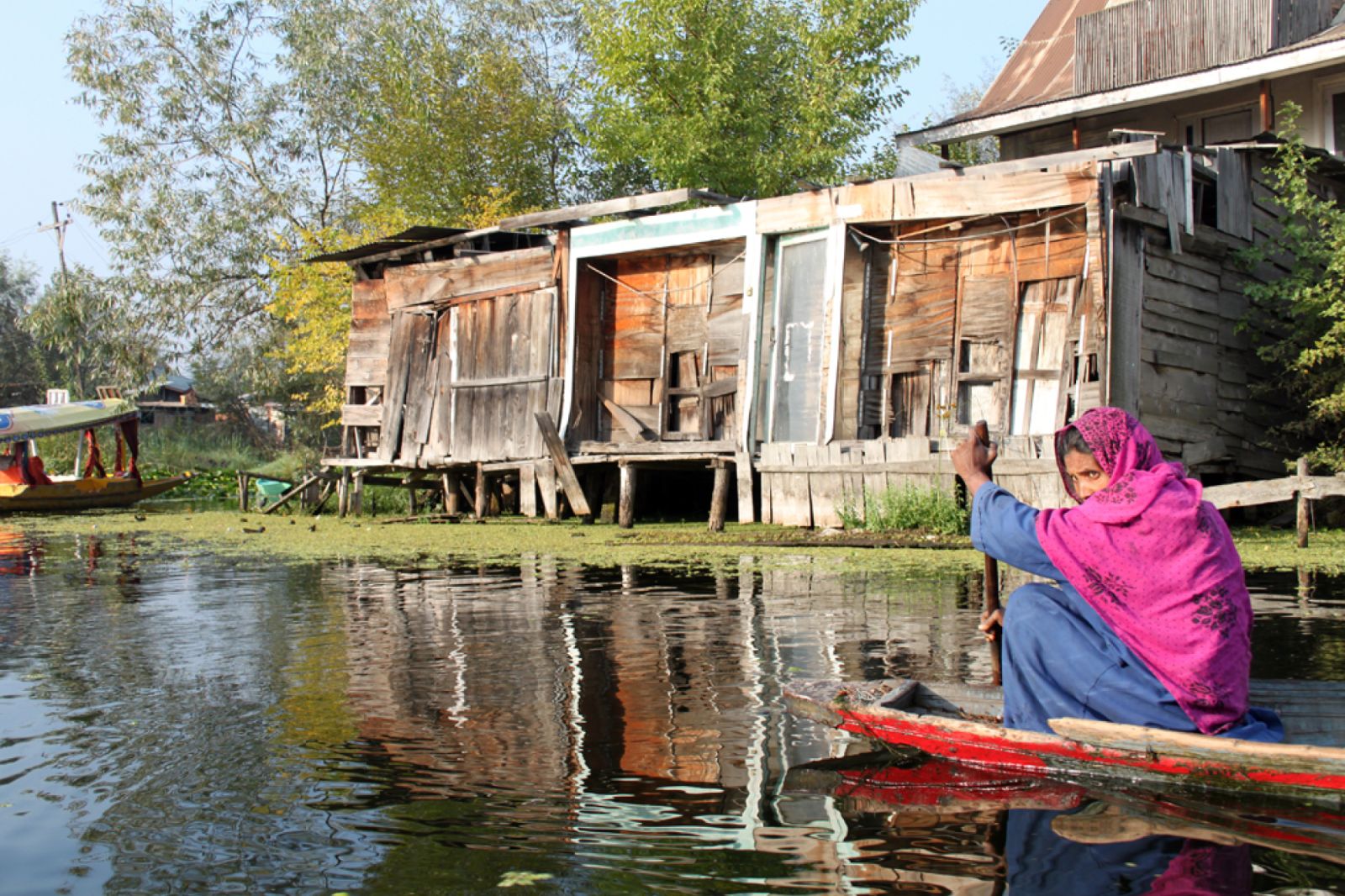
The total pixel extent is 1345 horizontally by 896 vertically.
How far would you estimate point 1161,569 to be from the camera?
3914 mm

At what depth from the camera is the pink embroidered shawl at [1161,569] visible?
3883mm

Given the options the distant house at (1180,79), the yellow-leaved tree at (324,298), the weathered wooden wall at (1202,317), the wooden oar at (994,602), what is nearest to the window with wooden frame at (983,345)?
the weathered wooden wall at (1202,317)

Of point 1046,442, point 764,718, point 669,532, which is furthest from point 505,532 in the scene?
point 764,718

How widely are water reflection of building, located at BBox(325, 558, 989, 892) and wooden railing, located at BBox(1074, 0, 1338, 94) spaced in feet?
34.4

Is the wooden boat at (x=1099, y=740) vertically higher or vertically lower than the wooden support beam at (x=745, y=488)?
lower

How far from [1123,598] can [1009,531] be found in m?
0.43

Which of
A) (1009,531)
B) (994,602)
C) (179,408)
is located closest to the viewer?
(1009,531)

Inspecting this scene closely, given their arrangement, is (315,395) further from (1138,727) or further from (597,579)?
(1138,727)

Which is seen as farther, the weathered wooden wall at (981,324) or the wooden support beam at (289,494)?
the wooden support beam at (289,494)

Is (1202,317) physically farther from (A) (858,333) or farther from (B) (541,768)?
(B) (541,768)

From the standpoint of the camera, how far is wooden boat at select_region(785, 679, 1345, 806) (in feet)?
12.7

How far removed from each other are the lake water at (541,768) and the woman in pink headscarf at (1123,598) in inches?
12.6

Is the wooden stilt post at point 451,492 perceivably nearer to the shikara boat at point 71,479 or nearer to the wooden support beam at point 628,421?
the wooden support beam at point 628,421

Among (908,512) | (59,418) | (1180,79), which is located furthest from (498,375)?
(59,418)
